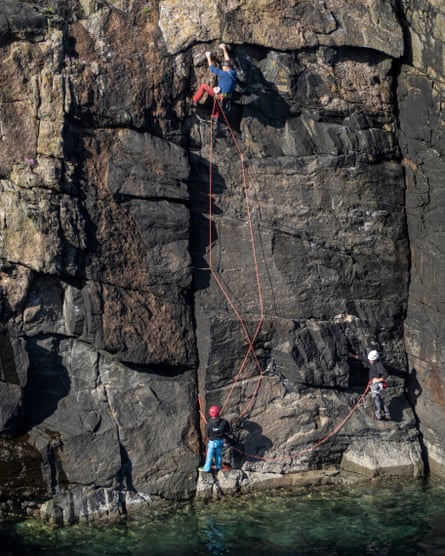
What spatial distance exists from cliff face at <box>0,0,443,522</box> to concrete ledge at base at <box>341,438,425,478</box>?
4 centimetres

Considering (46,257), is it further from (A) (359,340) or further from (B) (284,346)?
(A) (359,340)

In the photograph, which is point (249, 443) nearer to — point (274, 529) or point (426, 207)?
point (274, 529)

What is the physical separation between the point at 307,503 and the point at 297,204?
224 inches

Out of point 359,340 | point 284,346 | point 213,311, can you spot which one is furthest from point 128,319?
point 359,340

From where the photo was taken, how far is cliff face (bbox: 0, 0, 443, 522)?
1714cm

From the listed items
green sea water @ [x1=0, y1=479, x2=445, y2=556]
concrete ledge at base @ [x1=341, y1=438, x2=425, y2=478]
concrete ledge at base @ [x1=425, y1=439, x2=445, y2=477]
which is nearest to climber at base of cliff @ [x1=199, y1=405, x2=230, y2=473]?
green sea water @ [x1=0, y1=479, x2=445, y2=556]

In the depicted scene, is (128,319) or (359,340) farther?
(359,340)

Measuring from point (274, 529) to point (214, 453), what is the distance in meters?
1.83

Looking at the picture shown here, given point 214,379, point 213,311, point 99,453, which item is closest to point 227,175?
point 213,311

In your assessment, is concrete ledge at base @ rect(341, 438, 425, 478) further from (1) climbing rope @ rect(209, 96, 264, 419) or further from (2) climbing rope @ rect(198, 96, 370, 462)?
(1) climbing rope @ rect(209, 96, 264, 419)

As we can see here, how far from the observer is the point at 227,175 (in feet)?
60.8

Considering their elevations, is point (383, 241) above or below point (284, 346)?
above

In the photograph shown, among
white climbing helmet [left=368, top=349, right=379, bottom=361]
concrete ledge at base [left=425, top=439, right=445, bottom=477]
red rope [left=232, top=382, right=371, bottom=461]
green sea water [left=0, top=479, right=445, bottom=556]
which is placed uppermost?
white climbing helmet [left=368, top=349, right=379, bottom=361]

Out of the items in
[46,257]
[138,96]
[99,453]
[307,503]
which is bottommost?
[307,503]
